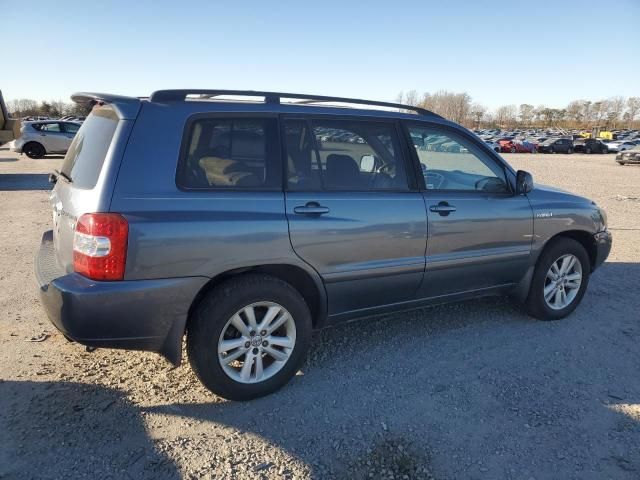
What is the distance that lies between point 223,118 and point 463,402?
2372 mm

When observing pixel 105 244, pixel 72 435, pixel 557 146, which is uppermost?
pixel 557 146

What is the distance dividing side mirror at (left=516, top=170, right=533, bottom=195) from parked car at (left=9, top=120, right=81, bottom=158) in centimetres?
1973

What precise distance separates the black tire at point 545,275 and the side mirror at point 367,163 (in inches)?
75.4

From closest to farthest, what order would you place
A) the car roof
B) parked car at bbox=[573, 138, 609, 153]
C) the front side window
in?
the car roof < the front side window < parked car at bbox=[573, 138, 609, 153]

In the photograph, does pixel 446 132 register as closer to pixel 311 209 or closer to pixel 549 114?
pixel 311 209

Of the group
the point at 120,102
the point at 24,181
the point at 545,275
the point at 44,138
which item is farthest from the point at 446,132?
the point at 44,138

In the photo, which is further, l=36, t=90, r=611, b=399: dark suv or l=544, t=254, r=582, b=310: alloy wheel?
l=544, t=254, r=582, b=310: alloy wheel

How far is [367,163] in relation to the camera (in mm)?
3484

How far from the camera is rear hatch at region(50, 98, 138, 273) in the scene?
2.64 metres

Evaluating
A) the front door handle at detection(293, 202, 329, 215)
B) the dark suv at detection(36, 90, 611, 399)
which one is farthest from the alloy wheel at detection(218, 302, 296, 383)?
the front door handle at detection(293, 202, 329, 215)

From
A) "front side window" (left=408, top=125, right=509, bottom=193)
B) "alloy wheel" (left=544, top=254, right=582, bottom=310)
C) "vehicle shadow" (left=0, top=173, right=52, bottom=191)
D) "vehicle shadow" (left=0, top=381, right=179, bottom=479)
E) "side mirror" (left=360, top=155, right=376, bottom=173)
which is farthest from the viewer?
"vehicle shadow" (left=0, top=173, right=52, bottom=191)

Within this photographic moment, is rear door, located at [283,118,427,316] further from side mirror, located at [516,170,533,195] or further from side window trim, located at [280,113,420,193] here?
side mirror, located at [516,170,533,195]

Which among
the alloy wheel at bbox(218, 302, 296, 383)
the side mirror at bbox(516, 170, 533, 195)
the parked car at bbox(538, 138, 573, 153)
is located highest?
the parked car at bbox(538, 138, 573, 153)

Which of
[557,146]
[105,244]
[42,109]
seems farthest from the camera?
[42,109]
